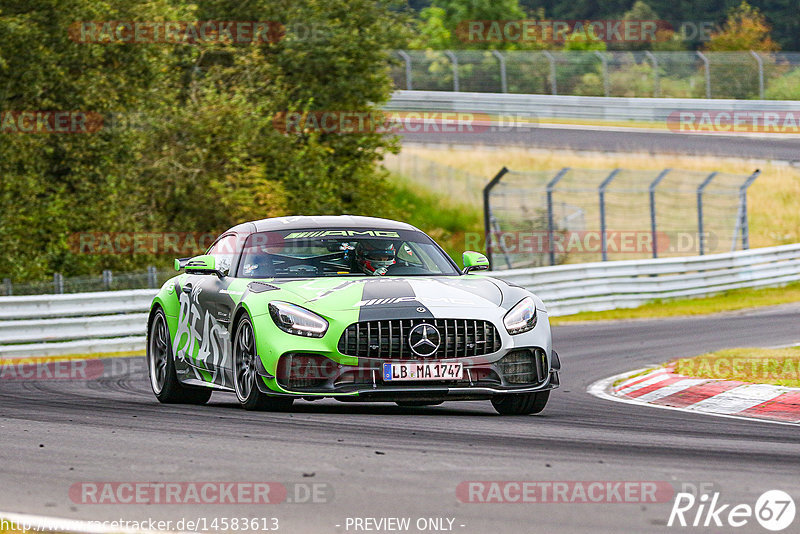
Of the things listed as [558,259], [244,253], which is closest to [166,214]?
[558,259]

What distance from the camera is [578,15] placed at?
84.6 meters

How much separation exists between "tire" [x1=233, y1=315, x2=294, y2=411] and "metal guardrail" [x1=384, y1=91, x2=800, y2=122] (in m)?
32.1

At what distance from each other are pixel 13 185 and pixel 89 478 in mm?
19042

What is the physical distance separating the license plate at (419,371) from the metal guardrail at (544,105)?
32.8 metres

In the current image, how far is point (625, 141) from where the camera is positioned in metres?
38.5

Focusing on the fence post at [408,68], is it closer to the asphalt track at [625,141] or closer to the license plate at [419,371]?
the asphalt track at [625,141]

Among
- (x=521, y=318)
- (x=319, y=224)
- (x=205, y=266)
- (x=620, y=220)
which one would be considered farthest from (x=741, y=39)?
(x=521, y=318)

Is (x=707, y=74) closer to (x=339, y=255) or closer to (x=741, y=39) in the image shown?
(x=741, y=39)

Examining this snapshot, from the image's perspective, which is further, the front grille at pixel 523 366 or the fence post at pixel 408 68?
the fence post at pixel 408 68

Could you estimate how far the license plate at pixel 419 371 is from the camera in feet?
28.2

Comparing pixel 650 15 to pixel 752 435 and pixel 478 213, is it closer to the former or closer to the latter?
pixel 478 213

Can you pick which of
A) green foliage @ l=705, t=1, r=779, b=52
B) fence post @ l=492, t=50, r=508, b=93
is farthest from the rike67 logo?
green foliage @ l=705, t=1, r=779, b=52

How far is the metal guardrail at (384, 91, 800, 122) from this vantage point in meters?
40.3

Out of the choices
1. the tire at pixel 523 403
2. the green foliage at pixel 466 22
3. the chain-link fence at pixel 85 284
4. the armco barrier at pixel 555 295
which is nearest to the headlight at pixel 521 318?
the tire at pixel 523 403
